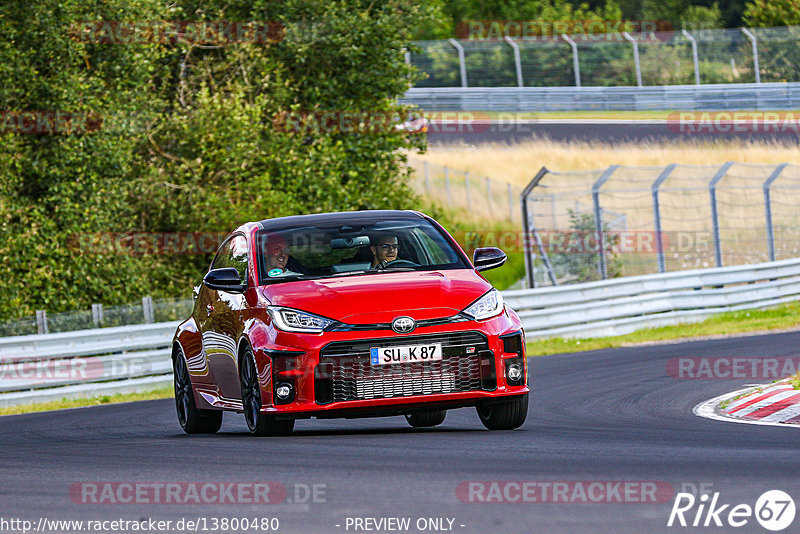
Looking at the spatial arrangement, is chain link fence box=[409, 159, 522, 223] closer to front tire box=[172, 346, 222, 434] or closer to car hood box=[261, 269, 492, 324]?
front tire box=[172, 346, 222, 434]

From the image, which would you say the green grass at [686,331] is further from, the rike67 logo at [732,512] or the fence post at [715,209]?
the rike67 logo at [732,512]

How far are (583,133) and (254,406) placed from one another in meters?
37.0

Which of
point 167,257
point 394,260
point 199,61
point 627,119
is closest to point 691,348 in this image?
point 394,260

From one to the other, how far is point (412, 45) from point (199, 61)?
4.75m

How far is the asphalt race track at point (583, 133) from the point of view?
44438mm

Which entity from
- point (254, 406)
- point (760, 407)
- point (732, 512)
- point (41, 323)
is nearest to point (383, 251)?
point (254, 406)

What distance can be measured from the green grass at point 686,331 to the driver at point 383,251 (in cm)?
1106

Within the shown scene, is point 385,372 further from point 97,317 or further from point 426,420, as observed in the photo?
point 97,317

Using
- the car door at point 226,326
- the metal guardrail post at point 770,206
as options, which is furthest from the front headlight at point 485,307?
the metal guardrail post at point 770,206

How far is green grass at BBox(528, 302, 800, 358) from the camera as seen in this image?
2158 cm

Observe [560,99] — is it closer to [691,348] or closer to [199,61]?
[199,61]

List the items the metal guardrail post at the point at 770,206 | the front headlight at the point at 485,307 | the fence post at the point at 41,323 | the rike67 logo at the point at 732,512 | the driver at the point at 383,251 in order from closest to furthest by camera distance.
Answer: the rike67 logo at the point at 732,512
the front headlight at the point at 485,307
the driver at the point at 383,251
the fence post at the point at 41,323
the metal guardrail post at the point at 770,206

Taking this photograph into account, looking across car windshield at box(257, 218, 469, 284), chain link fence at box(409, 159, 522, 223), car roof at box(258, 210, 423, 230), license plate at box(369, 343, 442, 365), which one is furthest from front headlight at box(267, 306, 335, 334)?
chain link fence at box(409, 159, 522, 223)

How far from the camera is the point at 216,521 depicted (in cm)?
649
